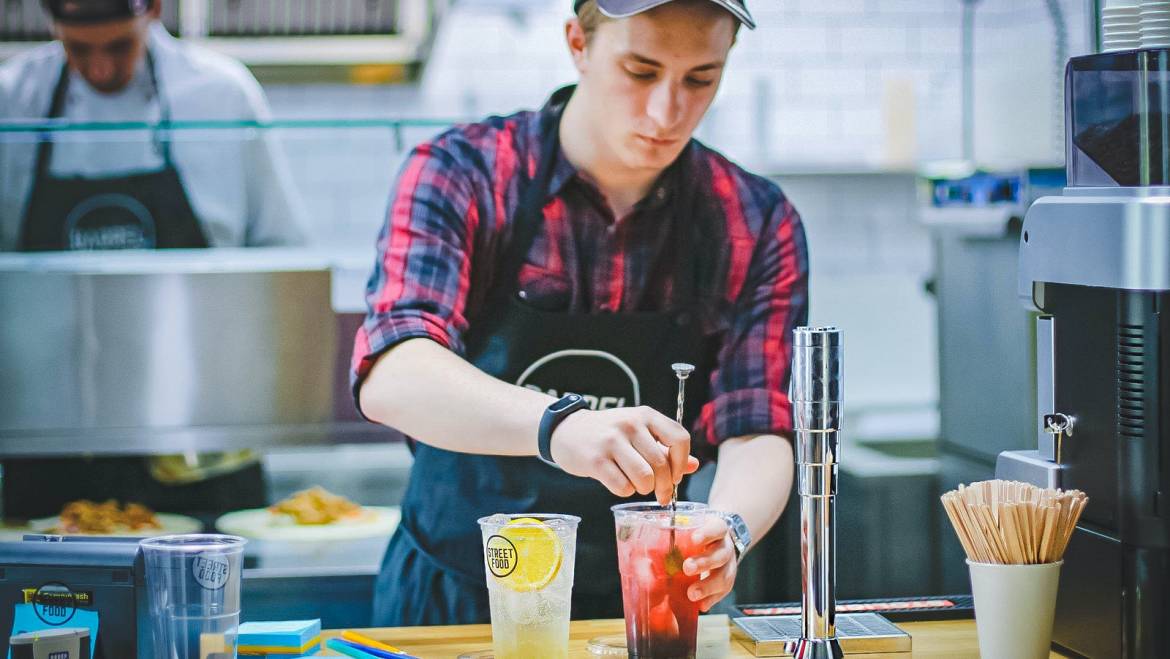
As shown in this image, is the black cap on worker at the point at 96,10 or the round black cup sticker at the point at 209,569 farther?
the black cap on worker at the point at 96,10

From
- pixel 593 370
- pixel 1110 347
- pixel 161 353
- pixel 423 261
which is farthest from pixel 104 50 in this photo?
pixel 1110 347

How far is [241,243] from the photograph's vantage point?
300cm

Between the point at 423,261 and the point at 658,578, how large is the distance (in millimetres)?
809

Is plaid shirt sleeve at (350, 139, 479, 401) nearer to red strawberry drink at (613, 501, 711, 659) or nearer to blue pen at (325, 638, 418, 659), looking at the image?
blue pen at (325, 638, 418, 659)

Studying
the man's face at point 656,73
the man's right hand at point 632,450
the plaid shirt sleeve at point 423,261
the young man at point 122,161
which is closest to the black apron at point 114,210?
the young man at point 122,161

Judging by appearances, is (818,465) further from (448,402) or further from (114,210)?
(114,210)

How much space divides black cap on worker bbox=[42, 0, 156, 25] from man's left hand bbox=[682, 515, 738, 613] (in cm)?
233

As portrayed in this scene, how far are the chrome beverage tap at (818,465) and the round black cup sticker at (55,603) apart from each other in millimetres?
753

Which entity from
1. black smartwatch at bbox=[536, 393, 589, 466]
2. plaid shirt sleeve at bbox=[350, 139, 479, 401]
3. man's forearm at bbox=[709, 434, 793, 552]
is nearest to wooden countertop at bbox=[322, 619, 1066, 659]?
black smartwatch at bbox=[536, 393, 589, 466]

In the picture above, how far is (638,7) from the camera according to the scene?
198 cm

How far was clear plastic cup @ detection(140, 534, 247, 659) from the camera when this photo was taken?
1294mm

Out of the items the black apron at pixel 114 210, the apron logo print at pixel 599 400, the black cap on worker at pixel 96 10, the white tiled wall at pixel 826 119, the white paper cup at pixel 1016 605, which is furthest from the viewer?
the white tiled wall at pixel 826 119

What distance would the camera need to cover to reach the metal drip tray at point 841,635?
151 cm

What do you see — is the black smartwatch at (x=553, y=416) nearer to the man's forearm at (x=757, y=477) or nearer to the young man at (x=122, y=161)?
the man's forearm at (x=757, y=477)
